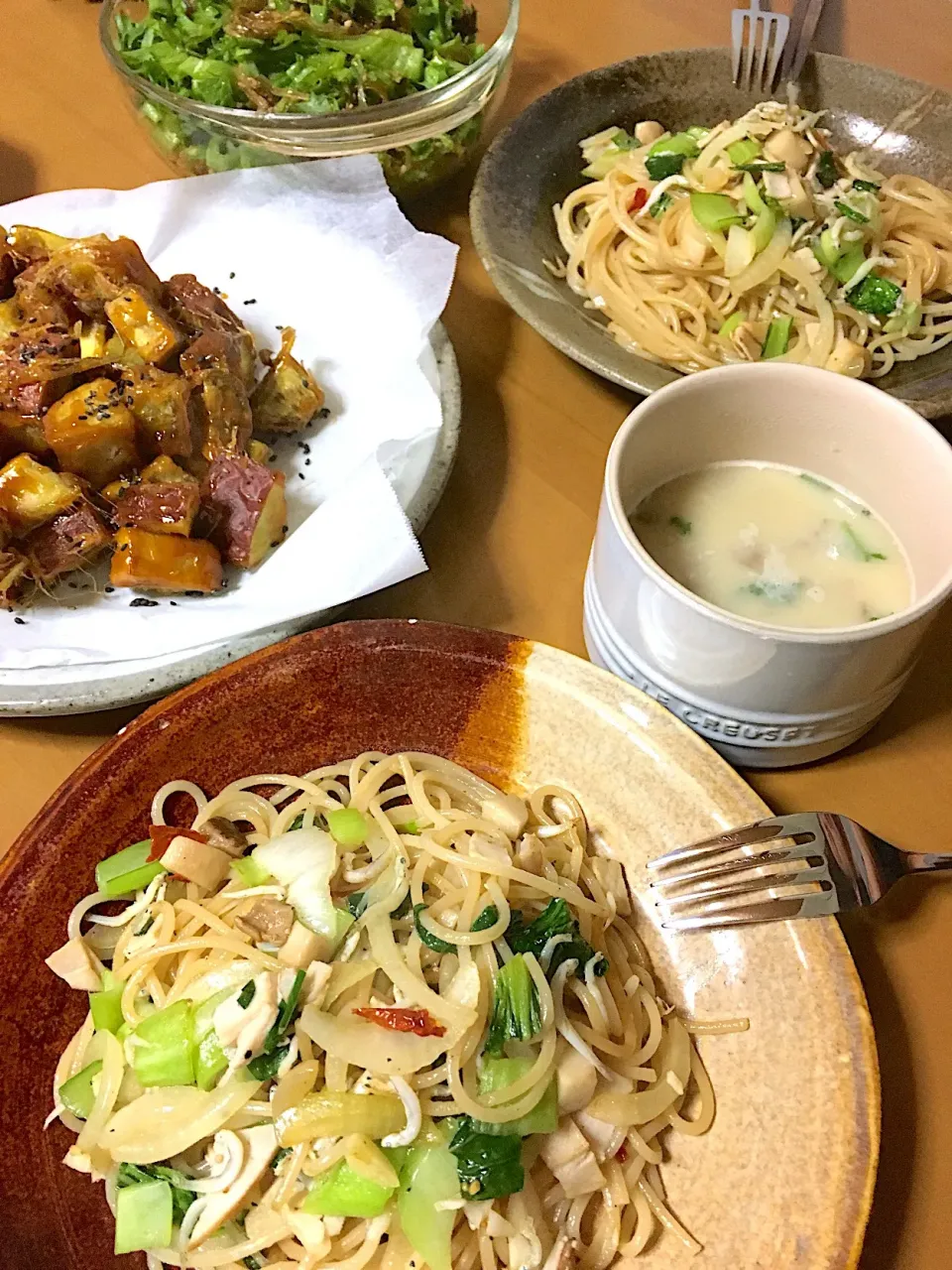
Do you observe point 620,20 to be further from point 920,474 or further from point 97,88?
point 920,474

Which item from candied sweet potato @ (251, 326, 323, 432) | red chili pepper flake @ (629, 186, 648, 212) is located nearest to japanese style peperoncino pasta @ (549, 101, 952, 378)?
red chili pepper flake @ (629, 186, 648, 212)

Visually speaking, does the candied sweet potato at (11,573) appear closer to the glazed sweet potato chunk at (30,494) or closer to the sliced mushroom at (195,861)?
the glazed sweet potato chunk at (30,494)

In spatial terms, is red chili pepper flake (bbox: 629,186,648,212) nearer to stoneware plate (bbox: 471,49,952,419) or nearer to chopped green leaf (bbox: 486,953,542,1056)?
stoneware plate (bbox: 471,49,952,419)

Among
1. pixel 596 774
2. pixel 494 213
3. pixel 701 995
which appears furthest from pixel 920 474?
pixel 494 213

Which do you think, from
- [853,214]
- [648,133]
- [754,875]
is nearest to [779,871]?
Result: [754,875]

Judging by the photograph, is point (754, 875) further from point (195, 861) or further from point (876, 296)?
point (876, 296)

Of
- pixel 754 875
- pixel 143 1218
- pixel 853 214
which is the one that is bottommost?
pixel 143 1218
